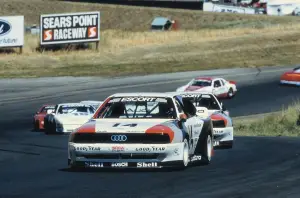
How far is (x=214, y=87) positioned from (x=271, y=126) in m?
13.8

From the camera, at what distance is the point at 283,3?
10106 centimetres

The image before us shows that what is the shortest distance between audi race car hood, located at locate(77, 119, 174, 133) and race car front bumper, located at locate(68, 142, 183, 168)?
228 millimetres

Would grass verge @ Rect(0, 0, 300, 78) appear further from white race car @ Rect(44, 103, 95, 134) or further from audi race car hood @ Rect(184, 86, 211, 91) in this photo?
white race car @ Rect(44, 103, 95, 134)

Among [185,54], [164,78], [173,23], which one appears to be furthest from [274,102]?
[173,23]

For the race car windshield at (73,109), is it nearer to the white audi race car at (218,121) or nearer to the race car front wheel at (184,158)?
the white audi race car at (218,121)

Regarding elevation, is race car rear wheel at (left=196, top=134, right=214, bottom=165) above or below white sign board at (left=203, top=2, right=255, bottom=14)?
above

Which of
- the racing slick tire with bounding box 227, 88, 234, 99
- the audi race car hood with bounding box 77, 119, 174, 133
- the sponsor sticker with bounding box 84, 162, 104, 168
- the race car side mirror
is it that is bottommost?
the racing slick tire with bounding box 227, 88, 234, 99

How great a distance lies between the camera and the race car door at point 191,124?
16.3 metres

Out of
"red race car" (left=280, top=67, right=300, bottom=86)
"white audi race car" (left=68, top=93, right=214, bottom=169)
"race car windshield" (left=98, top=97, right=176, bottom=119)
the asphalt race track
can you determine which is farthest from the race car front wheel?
"red race car" (left=280, top=67, right=300, bottom=86)

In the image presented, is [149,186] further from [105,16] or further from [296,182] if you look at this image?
[105,16]

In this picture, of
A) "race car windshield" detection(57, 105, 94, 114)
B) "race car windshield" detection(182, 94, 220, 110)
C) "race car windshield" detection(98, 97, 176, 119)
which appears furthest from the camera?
"race car windshield" detection(57, 105, 94, 114)

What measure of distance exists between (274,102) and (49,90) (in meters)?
10.7

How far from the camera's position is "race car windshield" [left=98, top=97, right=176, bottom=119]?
16188 mm

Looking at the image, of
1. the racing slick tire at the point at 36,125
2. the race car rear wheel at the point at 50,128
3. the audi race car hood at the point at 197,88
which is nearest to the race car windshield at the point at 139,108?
the race car rear wheel at the point at 50,128
